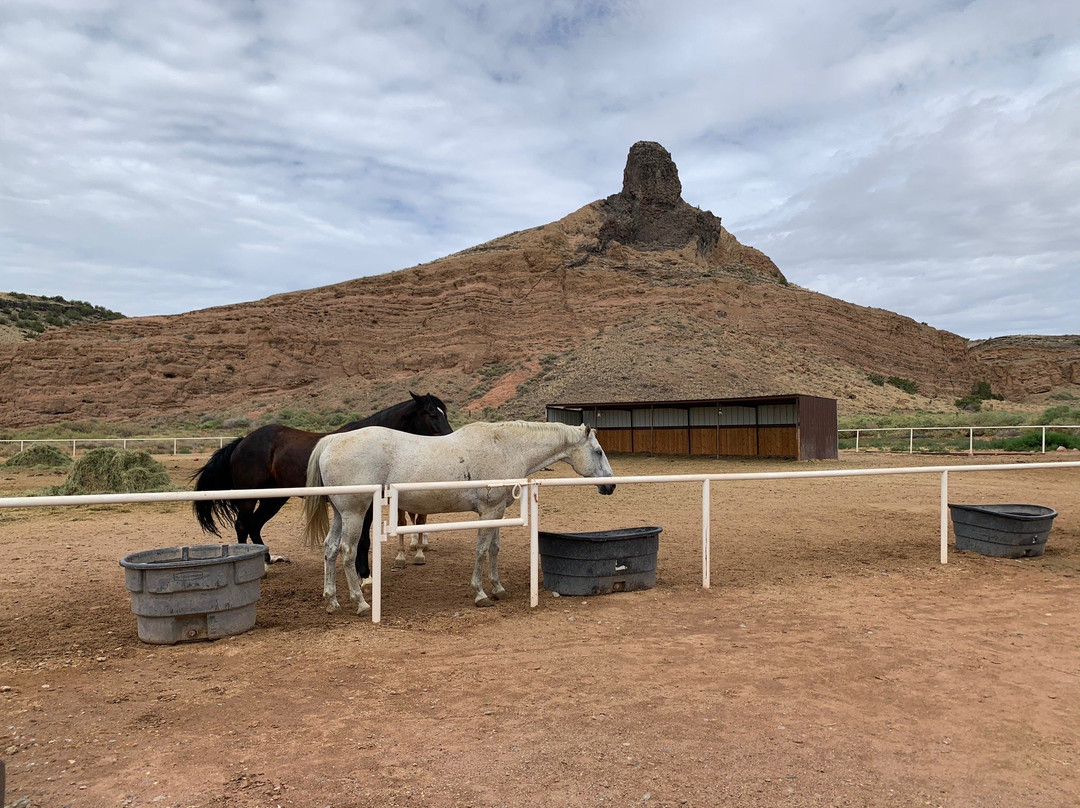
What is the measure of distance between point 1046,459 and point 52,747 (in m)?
26.7

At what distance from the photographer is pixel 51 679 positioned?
4262 millimetres

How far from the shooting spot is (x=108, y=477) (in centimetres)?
1570

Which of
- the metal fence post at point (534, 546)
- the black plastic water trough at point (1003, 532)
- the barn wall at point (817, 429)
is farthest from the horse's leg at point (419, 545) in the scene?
the barn wall at point (817, 429)

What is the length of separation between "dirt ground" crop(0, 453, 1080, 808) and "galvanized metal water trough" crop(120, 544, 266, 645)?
0.17 m

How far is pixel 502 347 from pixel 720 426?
33.4 m

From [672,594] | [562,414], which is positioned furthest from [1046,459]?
[672,594]

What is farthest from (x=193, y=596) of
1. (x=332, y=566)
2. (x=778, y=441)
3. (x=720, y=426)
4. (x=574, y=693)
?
(x=720, y=426)

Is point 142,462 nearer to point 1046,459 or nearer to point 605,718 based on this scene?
point 605,718

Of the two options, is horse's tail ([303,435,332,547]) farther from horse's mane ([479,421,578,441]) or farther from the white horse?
horse's mane ([479,421,578,441])

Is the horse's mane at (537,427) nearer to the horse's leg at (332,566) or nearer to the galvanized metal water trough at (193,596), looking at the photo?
the horse's leg at (332,566)

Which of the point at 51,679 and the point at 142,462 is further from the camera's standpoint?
the point at 142,462

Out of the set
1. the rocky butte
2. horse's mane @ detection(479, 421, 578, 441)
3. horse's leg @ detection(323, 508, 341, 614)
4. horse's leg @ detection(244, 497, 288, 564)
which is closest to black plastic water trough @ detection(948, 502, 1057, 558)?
horse's mane @ detection(479, 421, 578, 441)

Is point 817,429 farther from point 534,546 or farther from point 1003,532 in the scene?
point 534,546

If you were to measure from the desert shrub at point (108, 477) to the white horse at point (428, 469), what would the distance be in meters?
11.2
